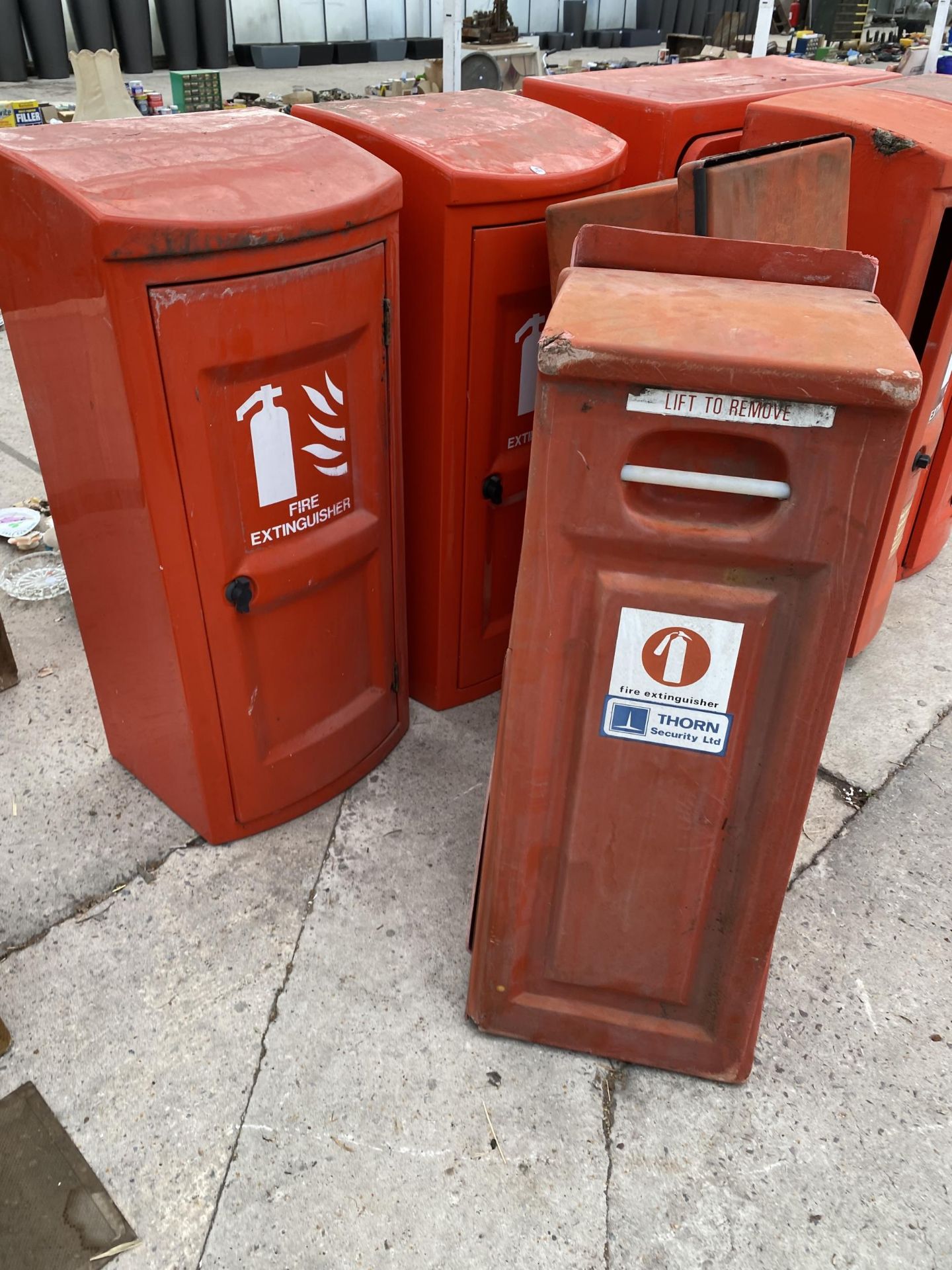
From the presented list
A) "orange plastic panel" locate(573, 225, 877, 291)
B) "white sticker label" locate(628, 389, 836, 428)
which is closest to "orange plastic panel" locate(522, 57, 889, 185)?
"orange plastic panel" locate(573, 225, 877, 291)

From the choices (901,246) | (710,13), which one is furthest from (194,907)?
(710,13)

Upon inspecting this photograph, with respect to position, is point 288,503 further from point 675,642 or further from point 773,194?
point 773,194

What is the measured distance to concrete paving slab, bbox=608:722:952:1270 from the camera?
173cm

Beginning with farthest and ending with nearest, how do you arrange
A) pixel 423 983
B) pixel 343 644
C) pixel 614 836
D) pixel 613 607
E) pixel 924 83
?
pixel 924 83 → pixel 343 644 → pixel 423 983 → pixel 614 836 → pixel 613 607

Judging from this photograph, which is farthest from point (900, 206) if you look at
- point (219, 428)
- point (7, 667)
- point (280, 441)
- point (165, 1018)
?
point (7, 667)

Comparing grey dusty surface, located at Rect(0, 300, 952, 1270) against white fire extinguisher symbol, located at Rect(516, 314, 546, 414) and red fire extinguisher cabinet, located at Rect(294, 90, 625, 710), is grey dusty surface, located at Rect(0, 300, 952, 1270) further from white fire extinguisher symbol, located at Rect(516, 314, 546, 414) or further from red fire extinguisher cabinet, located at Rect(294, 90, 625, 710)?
white fire extinguisher symbol, located at Rect(516, 314, 546, 414)

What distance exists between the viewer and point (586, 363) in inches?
53.0

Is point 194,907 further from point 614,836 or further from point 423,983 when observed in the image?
point 614,836

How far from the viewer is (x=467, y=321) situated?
8.01 feet

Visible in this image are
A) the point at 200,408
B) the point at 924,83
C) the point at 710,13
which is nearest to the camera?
the point at 200,408

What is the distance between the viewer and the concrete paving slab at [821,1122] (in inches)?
68.3

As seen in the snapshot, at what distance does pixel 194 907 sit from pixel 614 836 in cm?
115

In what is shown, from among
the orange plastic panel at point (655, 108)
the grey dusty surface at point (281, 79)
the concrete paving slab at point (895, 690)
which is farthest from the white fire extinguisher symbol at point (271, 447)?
the grey dusty surface at point (281, 79)

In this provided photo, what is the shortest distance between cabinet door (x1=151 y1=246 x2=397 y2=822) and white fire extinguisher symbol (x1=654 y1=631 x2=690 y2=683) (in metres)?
1.00
